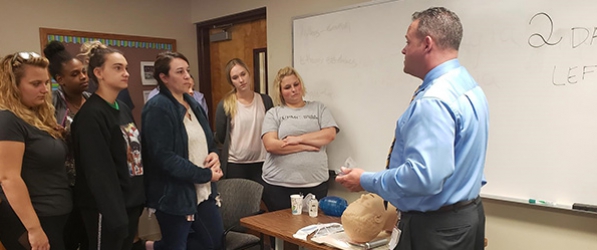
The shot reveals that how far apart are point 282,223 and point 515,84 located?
1374mm

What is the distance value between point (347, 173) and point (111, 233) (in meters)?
1.07

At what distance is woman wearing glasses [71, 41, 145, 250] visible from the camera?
1.78 m

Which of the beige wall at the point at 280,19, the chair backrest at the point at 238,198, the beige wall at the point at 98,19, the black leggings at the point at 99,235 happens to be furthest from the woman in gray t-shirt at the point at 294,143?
the beige wall at the point at 98,19

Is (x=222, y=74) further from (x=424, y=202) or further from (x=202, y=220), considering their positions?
(x=424, y=202)

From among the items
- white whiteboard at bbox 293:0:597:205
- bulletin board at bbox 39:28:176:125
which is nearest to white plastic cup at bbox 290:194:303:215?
white whiteboard at bbox 293:0:597:205

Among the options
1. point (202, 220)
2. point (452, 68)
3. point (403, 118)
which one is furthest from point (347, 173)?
point (202, 220)

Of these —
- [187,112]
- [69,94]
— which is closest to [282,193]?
[187,112]

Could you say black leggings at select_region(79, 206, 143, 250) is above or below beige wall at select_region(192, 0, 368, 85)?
below

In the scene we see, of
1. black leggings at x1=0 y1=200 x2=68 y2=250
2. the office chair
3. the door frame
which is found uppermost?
the door frame

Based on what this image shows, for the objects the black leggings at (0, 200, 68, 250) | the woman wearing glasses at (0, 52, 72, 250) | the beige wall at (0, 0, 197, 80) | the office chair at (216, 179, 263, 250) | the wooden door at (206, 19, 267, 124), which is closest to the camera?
the woman wearing glasses at (0, 52, 72, 250)

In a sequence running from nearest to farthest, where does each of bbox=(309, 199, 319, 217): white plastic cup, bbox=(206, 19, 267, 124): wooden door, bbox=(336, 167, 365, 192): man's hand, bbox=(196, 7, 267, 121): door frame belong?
bbox=(336, 167, 365, 192): man's hand < bbox=(309, 199, 319, 217): white plastic cup < bbox=(206, 19, 267, 124): wooden door < bbox=(196, 7, 267, 121): door frame

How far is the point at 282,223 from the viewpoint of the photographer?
222 centimetres

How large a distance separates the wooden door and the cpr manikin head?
225cm

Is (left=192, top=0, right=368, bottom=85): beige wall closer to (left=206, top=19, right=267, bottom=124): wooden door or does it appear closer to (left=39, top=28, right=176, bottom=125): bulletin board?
(left=206, top=19, right=267, bottom=124): wooden door
